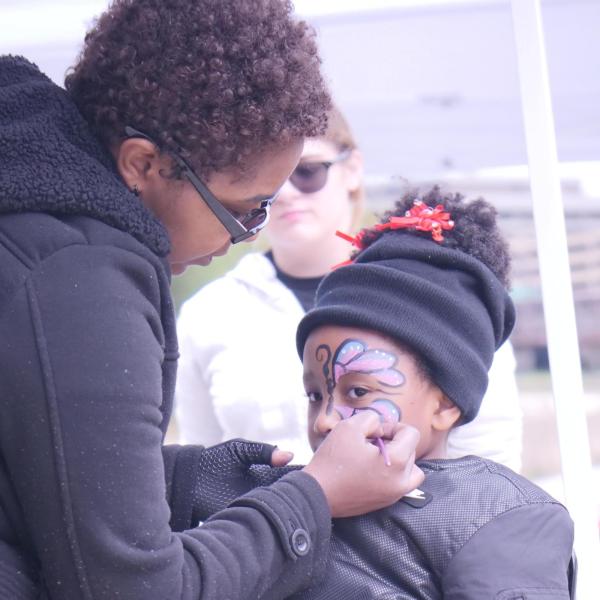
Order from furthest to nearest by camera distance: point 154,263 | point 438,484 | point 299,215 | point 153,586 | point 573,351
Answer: point 299,215 → point 573,351 → point 438,484 → point 154,263 → point 153,586

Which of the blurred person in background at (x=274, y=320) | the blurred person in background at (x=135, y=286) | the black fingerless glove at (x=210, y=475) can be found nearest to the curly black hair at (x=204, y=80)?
the blurred person in background at (x=135, y=286)

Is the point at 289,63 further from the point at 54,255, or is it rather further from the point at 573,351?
the point at 573,351

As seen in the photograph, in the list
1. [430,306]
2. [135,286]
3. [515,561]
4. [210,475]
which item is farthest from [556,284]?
[135,286]

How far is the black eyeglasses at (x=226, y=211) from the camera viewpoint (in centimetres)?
128

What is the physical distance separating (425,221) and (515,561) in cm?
64

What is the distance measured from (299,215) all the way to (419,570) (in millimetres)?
1439

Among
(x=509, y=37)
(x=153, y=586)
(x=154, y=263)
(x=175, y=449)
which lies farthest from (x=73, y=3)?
(x=153, y=586)

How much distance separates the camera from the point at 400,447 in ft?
4.65

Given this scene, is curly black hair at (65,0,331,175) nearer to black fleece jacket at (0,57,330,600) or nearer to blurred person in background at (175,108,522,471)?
black fleece jacket at (0,57,330,600)

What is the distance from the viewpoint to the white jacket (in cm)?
245

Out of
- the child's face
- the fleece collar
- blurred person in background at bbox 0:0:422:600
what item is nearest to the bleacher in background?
the child's face

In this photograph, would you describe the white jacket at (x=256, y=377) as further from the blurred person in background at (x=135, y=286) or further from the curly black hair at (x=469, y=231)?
the blurred person in background at (x=135, y=286)

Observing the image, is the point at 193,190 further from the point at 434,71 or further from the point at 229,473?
the point at 434,71

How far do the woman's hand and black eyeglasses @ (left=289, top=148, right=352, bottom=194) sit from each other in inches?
56.1
